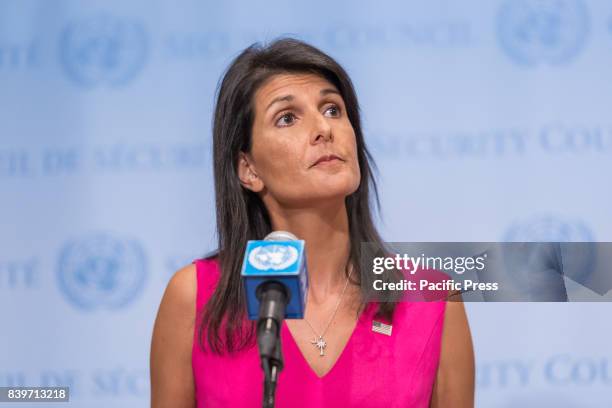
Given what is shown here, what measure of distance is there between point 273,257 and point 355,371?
699 mm

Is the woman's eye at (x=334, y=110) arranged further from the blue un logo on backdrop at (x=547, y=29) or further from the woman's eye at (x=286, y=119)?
the blue un logo on backdrop at (x=547, y=29)

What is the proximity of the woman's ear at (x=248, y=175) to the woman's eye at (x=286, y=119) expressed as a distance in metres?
0.14

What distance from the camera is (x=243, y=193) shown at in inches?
84.4

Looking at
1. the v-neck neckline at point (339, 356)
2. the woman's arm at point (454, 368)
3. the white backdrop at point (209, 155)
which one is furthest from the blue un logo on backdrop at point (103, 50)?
the woman's arm at point (454, 368)

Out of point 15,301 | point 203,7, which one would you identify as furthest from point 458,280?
point 15,301

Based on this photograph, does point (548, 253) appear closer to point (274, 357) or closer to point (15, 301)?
point (274, 357)

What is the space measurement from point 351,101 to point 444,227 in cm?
55

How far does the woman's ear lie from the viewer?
2.11 m

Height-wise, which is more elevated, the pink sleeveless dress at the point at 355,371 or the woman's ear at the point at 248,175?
the woman's ear at the point at 248,175

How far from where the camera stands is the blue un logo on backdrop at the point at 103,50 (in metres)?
2.70

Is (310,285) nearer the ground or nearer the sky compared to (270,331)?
nearer the sky

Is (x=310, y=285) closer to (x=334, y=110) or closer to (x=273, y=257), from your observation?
(x=334, y=110)

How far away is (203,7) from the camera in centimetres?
271

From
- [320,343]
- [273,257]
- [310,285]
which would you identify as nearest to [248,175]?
[310,285]
